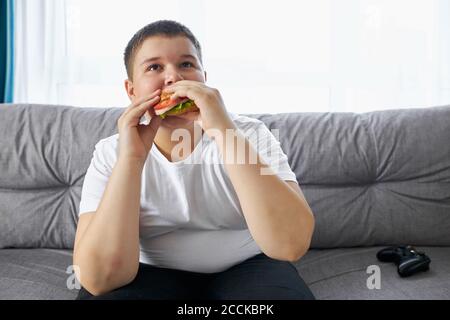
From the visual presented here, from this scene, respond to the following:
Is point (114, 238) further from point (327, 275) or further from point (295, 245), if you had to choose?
point (327, 275)

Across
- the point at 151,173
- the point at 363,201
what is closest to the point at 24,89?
the point at 151,173

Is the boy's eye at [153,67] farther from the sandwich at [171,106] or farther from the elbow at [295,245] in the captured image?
the elbow at [295,245]

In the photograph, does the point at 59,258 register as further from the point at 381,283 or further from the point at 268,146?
the point at 381,283

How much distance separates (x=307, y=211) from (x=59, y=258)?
3.00 feet

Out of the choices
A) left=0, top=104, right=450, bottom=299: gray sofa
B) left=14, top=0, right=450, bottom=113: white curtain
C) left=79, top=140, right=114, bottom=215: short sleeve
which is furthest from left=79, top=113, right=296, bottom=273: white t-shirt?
left=14, top=0, right=450, bottom=113: white curtain

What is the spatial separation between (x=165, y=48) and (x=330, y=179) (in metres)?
0.78

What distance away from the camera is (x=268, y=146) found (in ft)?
3.76

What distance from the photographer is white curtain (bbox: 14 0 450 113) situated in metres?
2.29

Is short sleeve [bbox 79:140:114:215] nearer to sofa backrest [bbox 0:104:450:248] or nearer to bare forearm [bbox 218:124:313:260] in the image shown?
bare forearm [bbox 218:124:313:260]

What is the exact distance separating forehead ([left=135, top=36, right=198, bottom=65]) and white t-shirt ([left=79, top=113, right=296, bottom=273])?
25 cm

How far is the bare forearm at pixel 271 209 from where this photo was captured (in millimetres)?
957

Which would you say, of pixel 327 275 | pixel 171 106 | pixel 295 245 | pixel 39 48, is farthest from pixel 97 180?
pixel 39 48

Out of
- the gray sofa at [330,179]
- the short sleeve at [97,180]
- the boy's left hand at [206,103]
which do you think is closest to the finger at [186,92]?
the boy's left hand at [206,103]

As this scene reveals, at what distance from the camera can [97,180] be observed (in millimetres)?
1116
